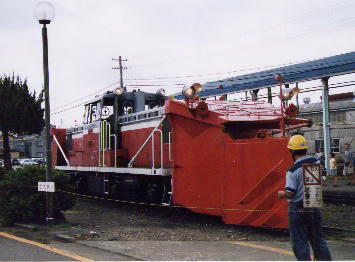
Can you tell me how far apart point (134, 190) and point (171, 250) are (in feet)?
17.6

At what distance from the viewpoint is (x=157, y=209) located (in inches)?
530

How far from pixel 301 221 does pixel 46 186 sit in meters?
6.46

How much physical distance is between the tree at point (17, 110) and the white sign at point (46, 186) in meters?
16.9

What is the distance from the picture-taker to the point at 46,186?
34.8 ft

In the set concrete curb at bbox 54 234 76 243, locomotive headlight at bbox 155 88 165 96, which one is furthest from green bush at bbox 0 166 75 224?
locomotive headlight at bbox 155 88 165 96

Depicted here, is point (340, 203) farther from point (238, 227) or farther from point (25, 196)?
point (25, 196)

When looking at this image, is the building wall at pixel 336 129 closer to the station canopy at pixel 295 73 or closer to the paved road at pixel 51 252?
the station canopy at pixel 295 73

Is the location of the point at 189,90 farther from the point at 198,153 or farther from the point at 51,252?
the point at 51,252

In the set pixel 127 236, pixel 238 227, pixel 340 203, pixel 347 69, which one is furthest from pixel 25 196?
pixel 347 69

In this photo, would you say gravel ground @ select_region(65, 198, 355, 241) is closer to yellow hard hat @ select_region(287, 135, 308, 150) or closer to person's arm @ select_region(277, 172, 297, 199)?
person's arm @ select_region(277, 172, 297, 199)

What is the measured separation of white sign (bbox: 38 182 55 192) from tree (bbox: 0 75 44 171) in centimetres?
1690

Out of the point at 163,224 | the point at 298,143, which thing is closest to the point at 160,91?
the point at 163,224

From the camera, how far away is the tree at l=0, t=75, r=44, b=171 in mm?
27359

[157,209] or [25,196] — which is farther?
[157,209]
